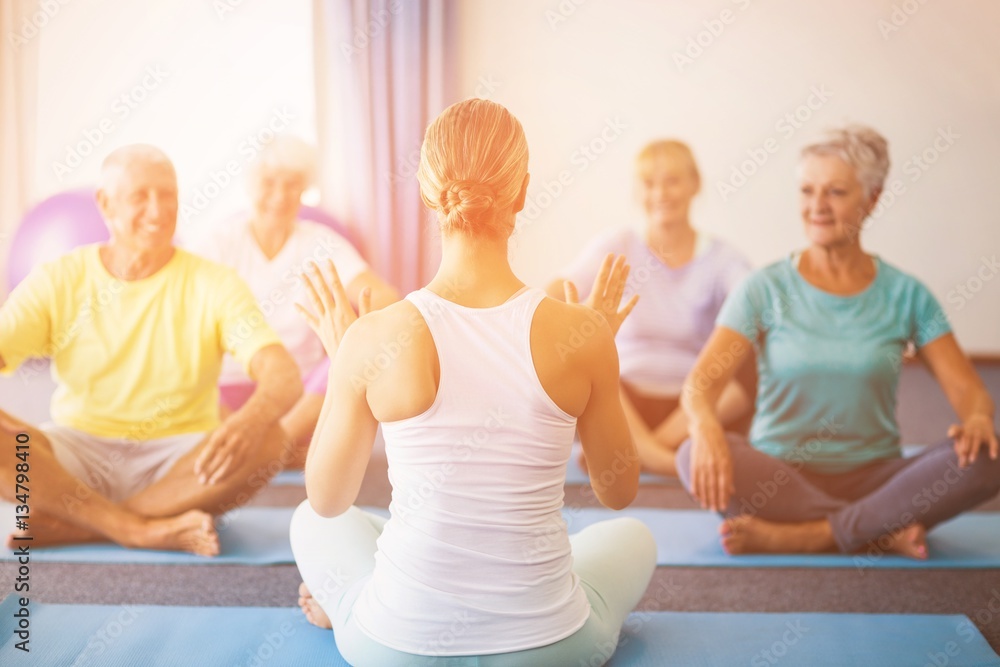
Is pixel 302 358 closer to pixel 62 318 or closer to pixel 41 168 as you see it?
pixel 62 318

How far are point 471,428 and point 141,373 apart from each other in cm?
144

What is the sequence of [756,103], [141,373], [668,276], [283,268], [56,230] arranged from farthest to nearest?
[756,103], [56,230], [668,276], [283,268], [141,373]

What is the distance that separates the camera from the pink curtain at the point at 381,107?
476 centimetres

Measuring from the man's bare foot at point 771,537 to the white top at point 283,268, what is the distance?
5.18ft

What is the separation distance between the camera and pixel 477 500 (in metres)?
1.46

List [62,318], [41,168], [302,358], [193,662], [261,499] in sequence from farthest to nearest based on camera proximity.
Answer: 1. [41,168]
2. [302,358]
3. [261,499]
4. [62,318]
5. [193,662]

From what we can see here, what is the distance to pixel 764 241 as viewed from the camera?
5.00 meters

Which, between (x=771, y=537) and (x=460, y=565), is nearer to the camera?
(x=460, y=565)

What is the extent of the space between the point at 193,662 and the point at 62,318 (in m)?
1.08

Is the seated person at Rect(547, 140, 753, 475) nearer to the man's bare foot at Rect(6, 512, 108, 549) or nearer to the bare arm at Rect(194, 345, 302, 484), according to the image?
the bare arm at Rect(194, 345, 302, 484)

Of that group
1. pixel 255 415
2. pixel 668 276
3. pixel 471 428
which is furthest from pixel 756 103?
pixel 471 428

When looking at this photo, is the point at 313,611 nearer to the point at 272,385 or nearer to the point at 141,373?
the point at 272,385

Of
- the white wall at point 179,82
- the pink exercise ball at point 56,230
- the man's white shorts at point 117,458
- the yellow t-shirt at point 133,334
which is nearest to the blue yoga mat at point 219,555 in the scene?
the man's white shorts at point 117,458

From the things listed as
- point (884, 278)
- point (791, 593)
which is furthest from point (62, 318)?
point (884, 278)
